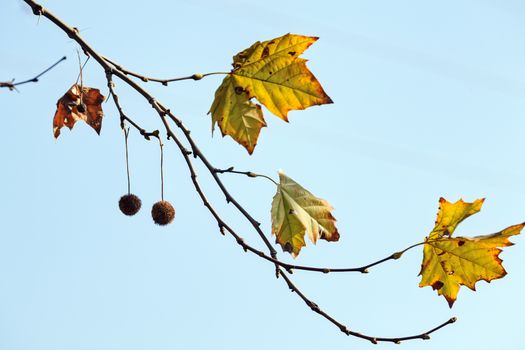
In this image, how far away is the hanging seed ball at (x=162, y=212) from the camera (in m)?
2.70

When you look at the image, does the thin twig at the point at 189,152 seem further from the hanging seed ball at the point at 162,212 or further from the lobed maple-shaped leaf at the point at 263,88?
the hanging seed ball at the point at 162,212

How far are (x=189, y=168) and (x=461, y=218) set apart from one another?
2.97 ft

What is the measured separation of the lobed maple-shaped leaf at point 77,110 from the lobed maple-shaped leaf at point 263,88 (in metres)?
0.74

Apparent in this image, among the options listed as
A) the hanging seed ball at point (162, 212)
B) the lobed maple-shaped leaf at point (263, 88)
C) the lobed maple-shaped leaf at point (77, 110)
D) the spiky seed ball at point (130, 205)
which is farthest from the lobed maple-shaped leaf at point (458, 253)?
the lobed maple-shaped leaf at point (77, 110)

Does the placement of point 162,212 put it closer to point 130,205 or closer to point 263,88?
point 130,205

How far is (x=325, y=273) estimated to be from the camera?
6.56 ft

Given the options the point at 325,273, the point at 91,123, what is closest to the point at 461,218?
the point at 325,273

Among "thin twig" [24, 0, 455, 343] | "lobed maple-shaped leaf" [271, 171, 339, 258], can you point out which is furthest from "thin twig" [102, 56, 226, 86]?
"lobed maple-shaped leaf" [271, 171, 339, 258]

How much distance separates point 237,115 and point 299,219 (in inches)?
14.4

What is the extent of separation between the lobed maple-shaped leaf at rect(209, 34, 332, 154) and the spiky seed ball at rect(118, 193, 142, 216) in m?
0.78

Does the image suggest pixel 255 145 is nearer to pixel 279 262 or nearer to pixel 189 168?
pixel 189 168

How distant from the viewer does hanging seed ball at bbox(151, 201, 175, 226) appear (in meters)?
2.70

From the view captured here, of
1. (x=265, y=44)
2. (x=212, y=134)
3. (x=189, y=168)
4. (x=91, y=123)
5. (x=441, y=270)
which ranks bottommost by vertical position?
(x=441, y=270)

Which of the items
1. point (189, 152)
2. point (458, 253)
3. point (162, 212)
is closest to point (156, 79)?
point (189, 152)
